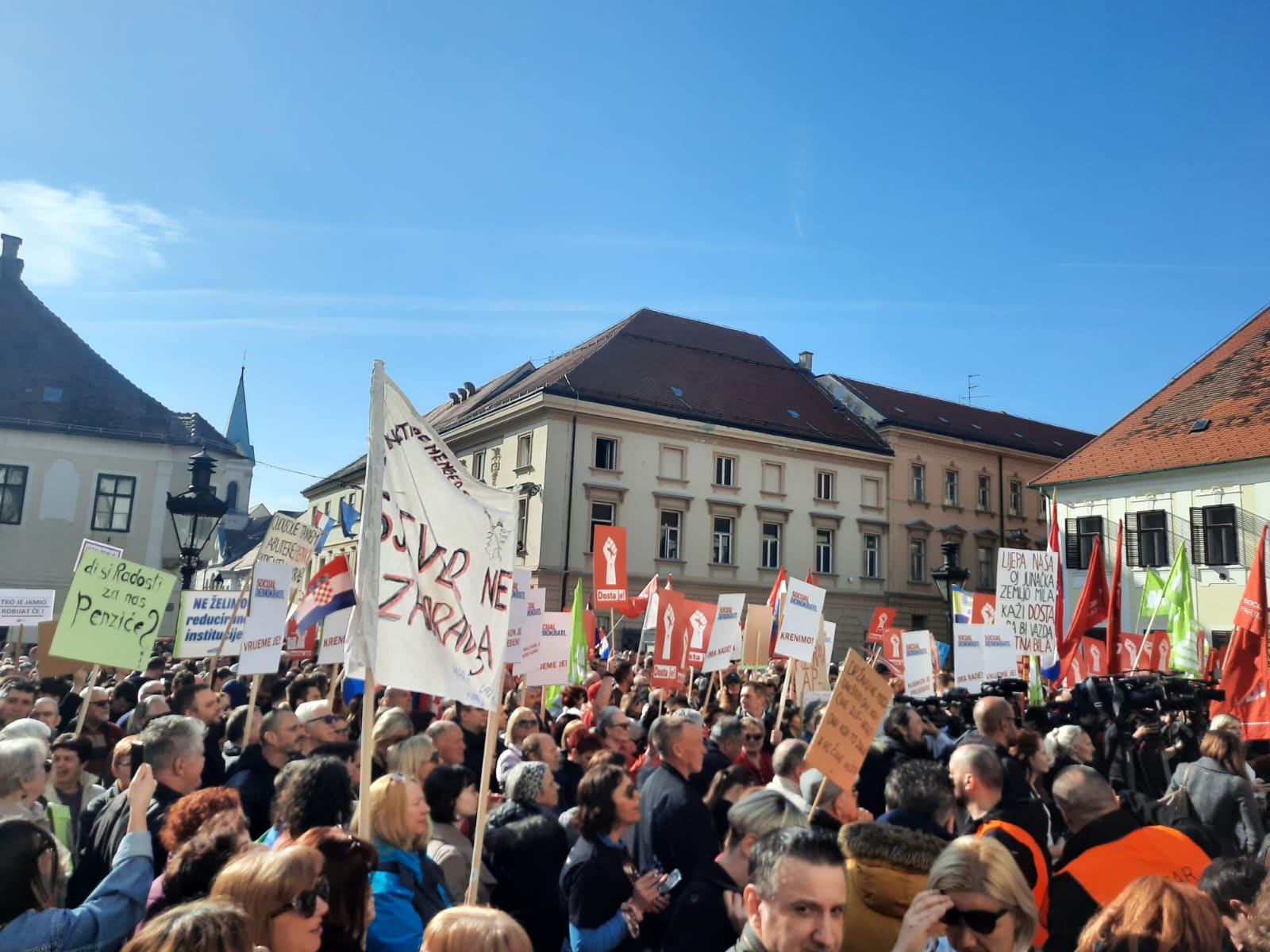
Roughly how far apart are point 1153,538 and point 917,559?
12.5 meters

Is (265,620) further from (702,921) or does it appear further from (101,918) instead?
(702,921)

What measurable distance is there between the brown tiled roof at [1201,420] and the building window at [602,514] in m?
15.3

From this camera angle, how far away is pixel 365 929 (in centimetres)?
316

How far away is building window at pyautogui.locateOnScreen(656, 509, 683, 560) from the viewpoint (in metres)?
36.5

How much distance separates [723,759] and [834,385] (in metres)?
41.0

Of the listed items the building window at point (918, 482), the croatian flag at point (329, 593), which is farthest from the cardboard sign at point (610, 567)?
the building window at point (918, 482)

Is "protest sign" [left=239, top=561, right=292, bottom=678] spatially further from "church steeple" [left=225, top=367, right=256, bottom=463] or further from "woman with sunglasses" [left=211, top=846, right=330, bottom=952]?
"church steeple" [left=225, top=367, right=256, bottom=463]

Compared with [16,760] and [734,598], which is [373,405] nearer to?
[16,760]

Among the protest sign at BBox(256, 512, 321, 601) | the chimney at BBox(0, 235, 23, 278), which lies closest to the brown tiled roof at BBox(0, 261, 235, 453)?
the chimney at BBox(0, 235, 23, 278)

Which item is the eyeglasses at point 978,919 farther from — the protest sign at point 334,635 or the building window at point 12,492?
the building window at point 12,492

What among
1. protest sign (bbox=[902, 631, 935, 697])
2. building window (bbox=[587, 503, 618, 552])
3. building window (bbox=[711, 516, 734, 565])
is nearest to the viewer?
protest sign (bbox=[902, 631, 935, 697])

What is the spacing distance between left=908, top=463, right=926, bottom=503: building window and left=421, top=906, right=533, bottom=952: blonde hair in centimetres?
4183

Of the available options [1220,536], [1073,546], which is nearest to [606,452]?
[1073,546]

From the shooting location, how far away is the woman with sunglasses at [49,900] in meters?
2.88
